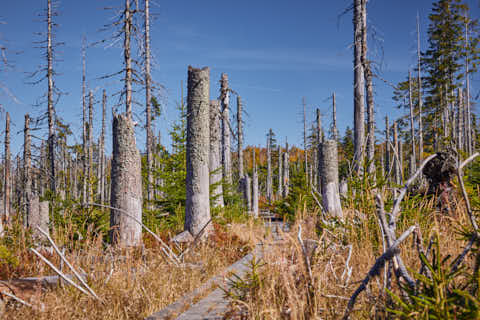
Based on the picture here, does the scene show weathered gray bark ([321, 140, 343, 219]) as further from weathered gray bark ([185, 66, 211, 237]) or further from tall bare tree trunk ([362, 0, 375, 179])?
tall bare tree trunk ([362, 0, 375, 179])

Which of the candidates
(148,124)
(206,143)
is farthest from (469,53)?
(206,143)

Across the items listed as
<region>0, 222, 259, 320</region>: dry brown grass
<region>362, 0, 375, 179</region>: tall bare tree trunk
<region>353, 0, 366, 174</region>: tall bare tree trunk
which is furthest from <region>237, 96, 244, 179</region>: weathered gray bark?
<region>0, 222, 259, 320</region>: dry brown grass

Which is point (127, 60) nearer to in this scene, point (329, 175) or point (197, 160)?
point (197, 160)

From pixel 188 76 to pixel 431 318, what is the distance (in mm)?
7282

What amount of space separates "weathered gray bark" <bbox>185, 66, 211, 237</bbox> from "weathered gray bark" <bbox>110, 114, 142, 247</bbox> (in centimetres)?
118

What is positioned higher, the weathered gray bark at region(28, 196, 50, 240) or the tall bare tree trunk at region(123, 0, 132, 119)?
the tall bare tree trunk at region(123, 0, 132, 119)

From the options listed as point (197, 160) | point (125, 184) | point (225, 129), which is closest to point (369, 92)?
point (225, 129)

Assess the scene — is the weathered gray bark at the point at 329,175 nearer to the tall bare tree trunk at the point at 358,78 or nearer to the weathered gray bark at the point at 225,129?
the tall bare tree trunk at the point at 358,78

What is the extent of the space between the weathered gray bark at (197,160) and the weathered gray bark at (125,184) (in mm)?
1184

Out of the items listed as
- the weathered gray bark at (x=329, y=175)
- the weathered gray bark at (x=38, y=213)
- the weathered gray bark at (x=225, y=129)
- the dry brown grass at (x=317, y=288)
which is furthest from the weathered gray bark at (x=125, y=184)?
the weathered gray bark at (x=225, y=129)

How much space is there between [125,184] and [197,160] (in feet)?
5.50

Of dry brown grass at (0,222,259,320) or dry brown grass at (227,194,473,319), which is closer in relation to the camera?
dry brown grass at (227,194,473,319)

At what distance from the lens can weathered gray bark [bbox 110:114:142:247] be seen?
627cm

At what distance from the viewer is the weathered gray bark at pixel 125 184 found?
20.6 feet
